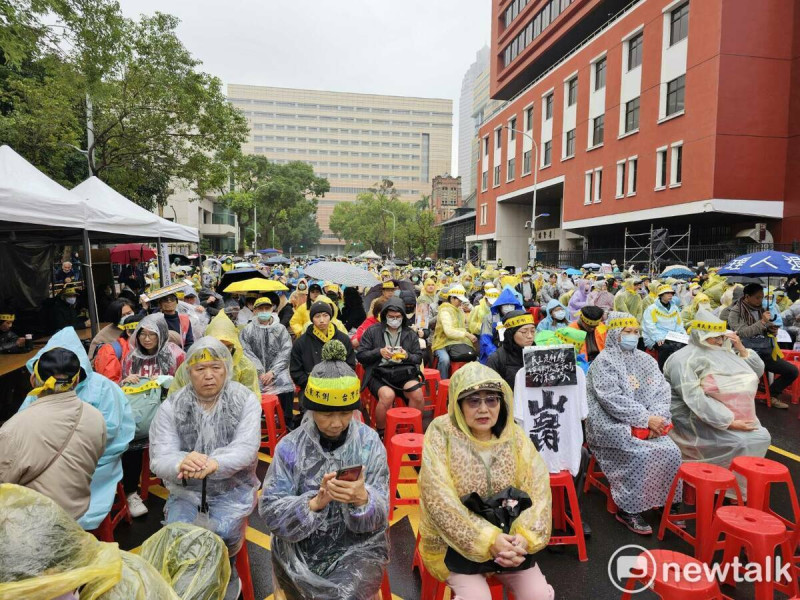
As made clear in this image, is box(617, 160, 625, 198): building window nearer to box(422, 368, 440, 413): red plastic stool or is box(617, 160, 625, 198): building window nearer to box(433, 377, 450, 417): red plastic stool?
box(422, 368, 440, 413): red plastic stool

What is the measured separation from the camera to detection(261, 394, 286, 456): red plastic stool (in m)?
5.05

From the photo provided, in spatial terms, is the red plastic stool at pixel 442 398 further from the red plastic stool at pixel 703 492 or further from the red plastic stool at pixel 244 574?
the red plastic stool at pixel 244 574

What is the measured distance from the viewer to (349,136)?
349 ft

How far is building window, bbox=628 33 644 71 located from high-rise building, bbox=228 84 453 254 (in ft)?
249

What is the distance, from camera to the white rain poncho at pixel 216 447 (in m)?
2.82

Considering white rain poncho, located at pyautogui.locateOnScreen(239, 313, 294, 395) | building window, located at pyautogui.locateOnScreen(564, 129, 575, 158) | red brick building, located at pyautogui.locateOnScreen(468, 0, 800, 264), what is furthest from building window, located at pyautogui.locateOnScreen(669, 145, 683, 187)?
white rain poncho, located at pyautogui.locateOnScreen(239, 313, 294, 395)

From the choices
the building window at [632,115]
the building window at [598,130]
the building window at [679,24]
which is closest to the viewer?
the building window at [679,24]

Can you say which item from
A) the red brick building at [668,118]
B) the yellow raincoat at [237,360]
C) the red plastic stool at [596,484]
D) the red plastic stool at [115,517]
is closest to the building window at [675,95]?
the red brick building at [668,118]

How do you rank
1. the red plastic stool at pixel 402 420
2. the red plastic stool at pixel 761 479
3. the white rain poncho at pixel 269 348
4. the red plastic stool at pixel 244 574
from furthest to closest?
the white rain poncho at pixel 269 348, the red plastic stool at pixel 402 420, the red plastic stool at pixel 761 479, the red plastic stool at pixel 244 574

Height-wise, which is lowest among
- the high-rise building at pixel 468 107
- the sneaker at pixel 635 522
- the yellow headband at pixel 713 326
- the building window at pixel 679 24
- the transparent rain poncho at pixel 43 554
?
the sneaker at pixel 635 522

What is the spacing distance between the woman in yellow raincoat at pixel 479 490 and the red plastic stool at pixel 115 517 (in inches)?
95.9

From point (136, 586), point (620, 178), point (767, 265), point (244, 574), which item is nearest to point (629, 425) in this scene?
point (244, 574)

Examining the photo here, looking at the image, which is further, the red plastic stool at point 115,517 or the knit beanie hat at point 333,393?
the red plastic stool at point 115,517

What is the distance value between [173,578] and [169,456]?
84 centimetres
